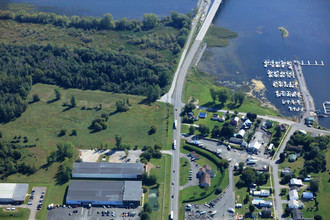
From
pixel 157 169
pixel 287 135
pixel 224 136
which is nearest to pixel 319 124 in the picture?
pixel 287 135

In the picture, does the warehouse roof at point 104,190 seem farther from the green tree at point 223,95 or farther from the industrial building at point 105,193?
the green tree at point 223,95

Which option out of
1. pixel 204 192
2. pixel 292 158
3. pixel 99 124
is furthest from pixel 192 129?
pixel 292 158

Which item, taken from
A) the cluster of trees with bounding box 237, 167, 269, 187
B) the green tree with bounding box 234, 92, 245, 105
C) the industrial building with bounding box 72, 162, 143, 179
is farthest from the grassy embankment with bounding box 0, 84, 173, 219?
the cluster of trees with bounding box 237, 167, 269, 187

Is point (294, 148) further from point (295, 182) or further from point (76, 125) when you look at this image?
point (76, 125)

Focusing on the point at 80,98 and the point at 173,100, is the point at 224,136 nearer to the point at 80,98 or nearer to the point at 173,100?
the point at 173,100

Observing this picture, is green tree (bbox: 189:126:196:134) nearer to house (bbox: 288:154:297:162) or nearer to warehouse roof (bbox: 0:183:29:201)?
house (bbox: 288:154:297:162)

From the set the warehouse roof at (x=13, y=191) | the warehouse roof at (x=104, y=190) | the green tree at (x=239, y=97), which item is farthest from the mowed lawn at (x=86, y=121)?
the green tree at (x=239, y=97)
